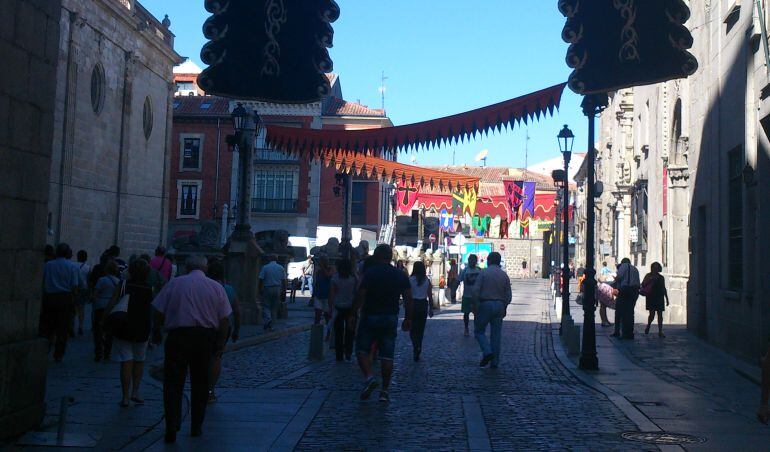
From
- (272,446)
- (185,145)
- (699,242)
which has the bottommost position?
(272,446)

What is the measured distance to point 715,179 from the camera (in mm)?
19000

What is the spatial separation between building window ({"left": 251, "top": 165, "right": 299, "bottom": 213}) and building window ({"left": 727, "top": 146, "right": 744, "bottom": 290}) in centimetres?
4489

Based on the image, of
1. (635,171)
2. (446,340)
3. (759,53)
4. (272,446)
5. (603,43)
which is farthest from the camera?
(635,171)

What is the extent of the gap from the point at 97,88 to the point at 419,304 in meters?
22.2

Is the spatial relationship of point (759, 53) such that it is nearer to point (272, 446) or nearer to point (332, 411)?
point (332, 411)

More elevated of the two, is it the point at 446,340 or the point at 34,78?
the point at 34,78

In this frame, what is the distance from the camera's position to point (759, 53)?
15.3 meters

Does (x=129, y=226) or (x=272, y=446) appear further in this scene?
(x=129, y=226)

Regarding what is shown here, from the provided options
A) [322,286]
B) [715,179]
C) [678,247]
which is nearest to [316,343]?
[322,286]

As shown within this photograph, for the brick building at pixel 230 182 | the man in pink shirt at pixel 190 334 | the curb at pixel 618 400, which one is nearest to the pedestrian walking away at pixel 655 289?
the curb at pixel 618 400

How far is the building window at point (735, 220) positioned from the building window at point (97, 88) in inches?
941

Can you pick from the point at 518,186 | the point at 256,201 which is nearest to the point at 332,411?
the point at 518,186

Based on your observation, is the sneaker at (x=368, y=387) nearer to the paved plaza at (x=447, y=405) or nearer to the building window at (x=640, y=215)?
the paved plaza at (x=447, y=405)

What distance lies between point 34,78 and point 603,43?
793 centimetres
